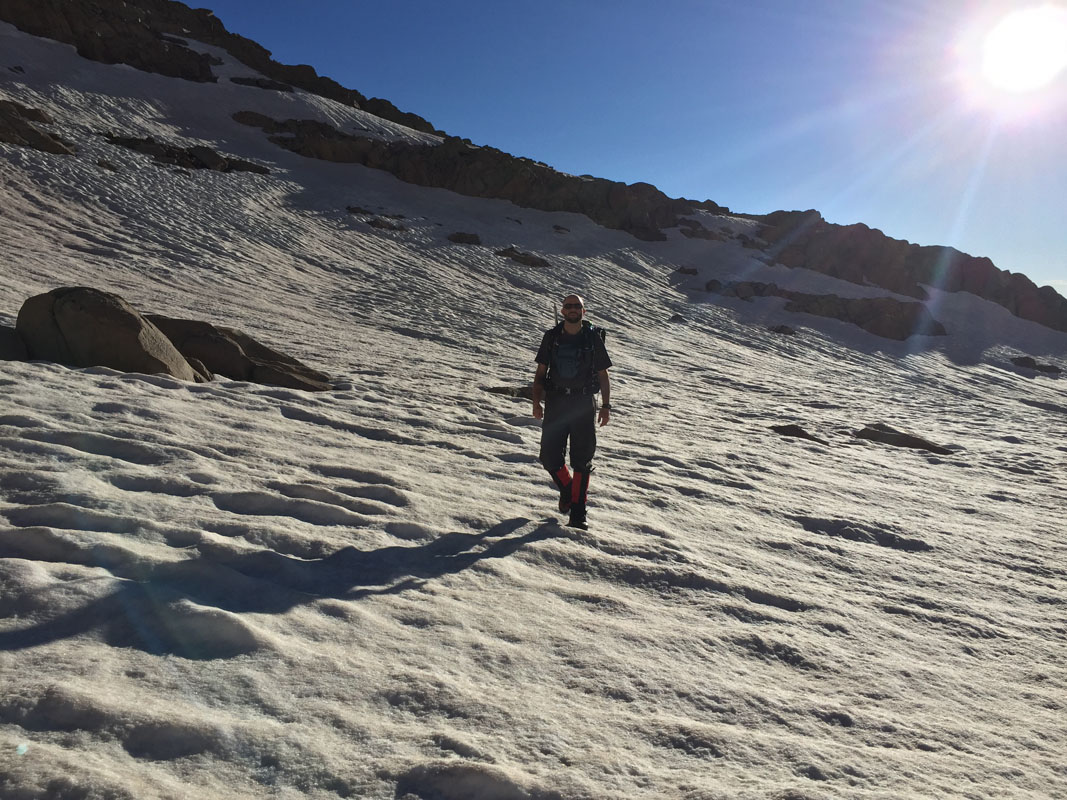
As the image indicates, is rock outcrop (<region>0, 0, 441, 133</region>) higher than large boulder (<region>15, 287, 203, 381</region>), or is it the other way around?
rock outcrop (<region>0, 0, 441, 133</region>)

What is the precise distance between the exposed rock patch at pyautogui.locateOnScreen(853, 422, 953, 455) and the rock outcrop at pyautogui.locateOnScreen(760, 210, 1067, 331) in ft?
87.6

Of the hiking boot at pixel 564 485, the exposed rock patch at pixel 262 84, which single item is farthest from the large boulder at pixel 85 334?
the exposed rock patch at pixel 262 84

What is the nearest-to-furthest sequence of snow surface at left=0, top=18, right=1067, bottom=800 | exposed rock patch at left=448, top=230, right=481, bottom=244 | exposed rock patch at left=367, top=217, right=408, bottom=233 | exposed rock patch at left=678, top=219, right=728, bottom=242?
1. snow surface at left=0, top=18, right=1067, bottom=800
2. exposed rock patch at left=367, top=217, right=408, bottom=233
3. exposed rock patch at left=448, top=230, right=481, bottom=244
4. exposed rock patch at left=678, top=219, right=728, bottom=242

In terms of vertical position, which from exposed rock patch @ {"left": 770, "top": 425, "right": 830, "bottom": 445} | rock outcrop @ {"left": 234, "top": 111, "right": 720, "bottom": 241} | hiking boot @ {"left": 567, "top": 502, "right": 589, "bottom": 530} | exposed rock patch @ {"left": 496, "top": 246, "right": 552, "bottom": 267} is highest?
rock outcrop @ {"left": 234, "top": 111, "right": 720, "bottom": 241}

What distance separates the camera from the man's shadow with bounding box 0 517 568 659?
2199 millimetres

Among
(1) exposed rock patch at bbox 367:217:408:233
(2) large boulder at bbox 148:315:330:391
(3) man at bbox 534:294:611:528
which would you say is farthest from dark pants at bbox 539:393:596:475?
(1) exposed rock patch at bbox 367:217:408:233

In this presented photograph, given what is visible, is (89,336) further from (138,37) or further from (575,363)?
(138,37)

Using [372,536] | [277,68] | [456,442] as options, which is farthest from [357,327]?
[277,68]

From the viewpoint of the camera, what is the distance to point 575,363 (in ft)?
13.6

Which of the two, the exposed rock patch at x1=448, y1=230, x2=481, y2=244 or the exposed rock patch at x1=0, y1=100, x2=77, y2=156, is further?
the exposed rock patch at x1=448, y1=230, x2=481, y2=244

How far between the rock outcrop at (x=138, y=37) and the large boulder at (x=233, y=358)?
33.9 m

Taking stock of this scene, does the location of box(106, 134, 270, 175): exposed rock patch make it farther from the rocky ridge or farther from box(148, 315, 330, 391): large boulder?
box(148, 315, 330, 391): large boulder

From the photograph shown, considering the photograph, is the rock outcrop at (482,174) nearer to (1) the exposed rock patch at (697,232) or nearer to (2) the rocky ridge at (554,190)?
(2) the rocky ridge at (554,190)

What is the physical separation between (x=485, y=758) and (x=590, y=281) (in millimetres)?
23634
